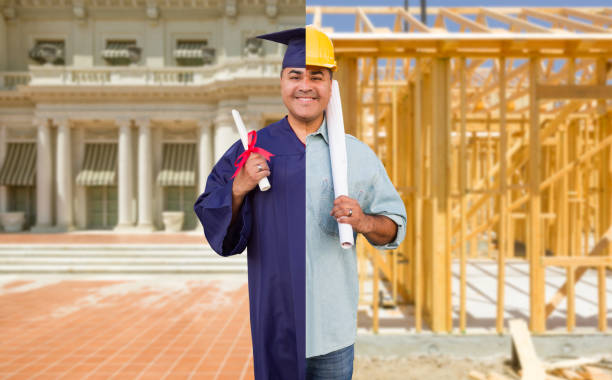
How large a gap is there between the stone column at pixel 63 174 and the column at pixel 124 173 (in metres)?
2.32

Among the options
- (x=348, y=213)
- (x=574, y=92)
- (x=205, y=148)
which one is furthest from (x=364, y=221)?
(x=205, y=148)

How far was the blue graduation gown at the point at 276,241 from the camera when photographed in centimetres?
153

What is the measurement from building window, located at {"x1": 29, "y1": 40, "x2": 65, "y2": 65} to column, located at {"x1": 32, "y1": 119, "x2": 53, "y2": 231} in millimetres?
3421

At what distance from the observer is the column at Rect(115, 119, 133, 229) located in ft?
65.6

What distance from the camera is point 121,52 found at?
21.2 m

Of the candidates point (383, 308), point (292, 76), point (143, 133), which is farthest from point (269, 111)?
point (292, 76)

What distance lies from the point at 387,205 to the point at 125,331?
6109 mm

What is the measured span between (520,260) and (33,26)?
919 inches

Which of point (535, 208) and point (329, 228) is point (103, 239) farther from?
point (329, 228)

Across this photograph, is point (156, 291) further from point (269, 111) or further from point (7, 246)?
point (269, 111)

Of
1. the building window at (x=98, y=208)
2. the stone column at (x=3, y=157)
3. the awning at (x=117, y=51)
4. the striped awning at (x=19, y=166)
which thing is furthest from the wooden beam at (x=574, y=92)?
the stone column at (x=3, y=157)

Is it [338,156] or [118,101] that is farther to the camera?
[118,101]

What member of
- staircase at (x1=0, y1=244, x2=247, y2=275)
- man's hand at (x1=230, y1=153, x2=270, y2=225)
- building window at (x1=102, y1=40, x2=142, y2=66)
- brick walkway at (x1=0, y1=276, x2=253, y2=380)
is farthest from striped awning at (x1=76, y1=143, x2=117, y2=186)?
man's hand at (x1=230, y1=153, x2=270, y2=225)

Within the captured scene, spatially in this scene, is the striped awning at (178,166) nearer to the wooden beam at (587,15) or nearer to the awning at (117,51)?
the awning at (117,51)
